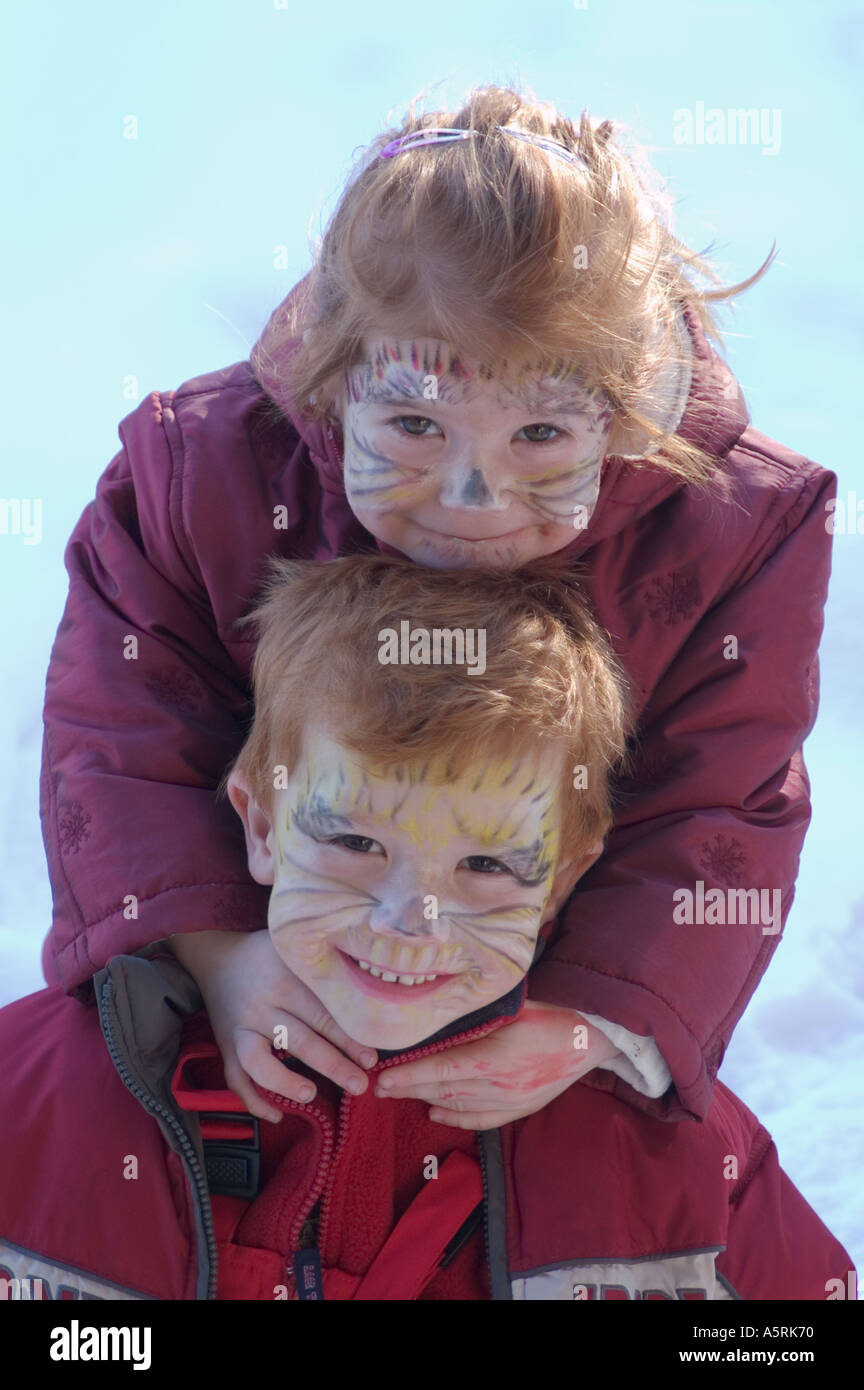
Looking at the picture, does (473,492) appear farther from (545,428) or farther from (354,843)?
(354,843)

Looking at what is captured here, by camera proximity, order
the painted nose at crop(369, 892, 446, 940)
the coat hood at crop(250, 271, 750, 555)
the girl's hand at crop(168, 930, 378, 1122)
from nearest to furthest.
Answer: the painted nose at crop(369, 892, 446, 940), the girl's hand at crop(168, 930, 378, 1122), the coat hood at crop(250, 271, 750, 555)

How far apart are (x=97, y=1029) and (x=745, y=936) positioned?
0.58 meters

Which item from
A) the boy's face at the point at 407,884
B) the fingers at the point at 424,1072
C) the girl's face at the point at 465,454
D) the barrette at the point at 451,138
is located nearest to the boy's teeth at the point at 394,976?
the boy's face at the point at 407,884

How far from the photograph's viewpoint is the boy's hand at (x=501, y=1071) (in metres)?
1.56

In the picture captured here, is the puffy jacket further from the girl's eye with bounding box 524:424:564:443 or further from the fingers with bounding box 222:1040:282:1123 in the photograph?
the girl's eye with bounding box 524:424:564:443

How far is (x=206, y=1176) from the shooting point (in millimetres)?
1547

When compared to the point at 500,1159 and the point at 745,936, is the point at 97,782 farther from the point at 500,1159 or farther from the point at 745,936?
the point at 745,936

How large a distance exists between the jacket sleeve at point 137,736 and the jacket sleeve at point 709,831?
0.32 meters

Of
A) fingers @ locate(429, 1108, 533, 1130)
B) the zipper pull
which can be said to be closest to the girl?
fingers @ locate(429, 1108, 533, 1130)

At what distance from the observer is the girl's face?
148 cm

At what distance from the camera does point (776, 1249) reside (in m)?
1.63

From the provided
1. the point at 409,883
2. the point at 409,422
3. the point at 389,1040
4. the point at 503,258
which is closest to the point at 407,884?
the point at 409,883

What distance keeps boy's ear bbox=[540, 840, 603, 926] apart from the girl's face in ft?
0.86
